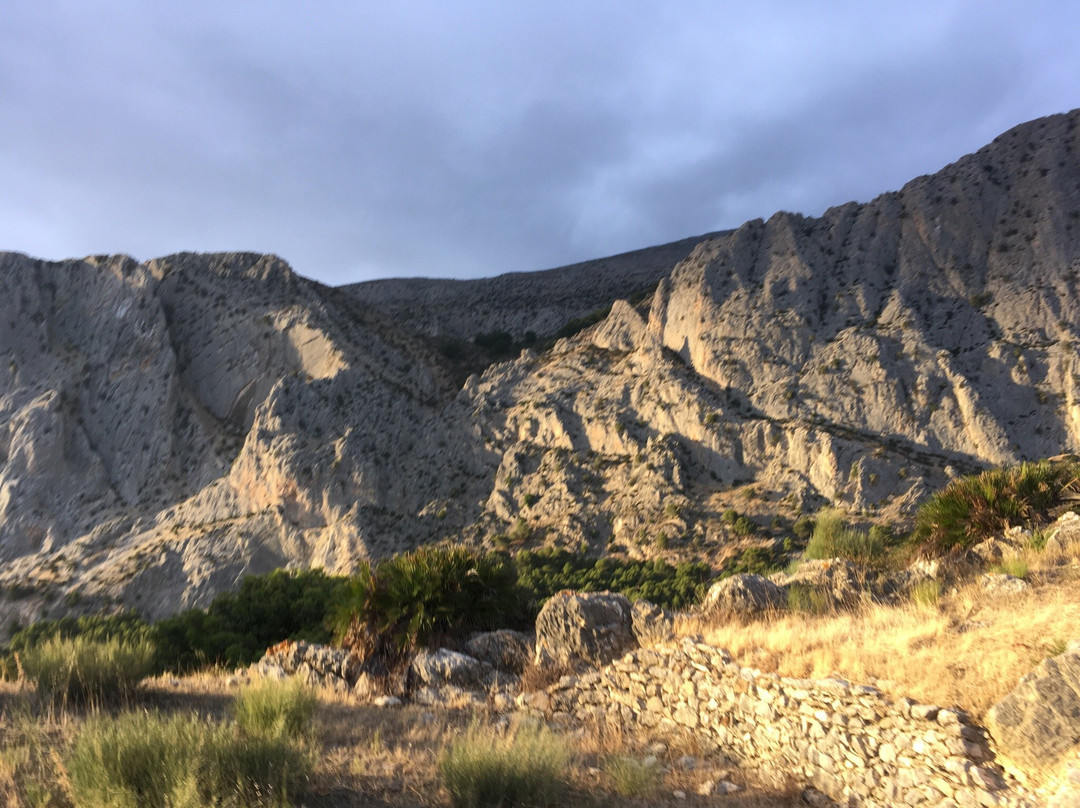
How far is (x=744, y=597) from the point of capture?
32.8ft

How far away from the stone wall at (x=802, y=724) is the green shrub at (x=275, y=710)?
336 cm

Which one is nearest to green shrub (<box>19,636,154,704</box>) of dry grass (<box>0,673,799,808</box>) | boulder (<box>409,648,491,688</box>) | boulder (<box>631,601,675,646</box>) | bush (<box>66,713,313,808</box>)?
dry grass (<box>0,673,799,808</box>)

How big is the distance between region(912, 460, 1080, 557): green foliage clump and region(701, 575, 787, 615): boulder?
11.6 ft

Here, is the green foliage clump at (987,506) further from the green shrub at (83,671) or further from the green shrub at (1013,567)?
the green shrub at (83,671)

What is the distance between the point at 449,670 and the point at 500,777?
465cm

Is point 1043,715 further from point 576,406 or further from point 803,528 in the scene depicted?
point 576,406

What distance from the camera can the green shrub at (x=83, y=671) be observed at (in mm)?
8797

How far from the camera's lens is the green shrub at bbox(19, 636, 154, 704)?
8797 millimetres

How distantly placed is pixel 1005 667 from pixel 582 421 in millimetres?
27367

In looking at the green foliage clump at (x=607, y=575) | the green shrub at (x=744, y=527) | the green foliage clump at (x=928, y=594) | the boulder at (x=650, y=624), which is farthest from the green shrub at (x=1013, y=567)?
the green shrub at (x=744, y=527)

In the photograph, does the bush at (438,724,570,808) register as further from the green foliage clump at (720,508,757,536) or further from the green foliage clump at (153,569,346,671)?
the green foliage clump at (720,508,757,536)

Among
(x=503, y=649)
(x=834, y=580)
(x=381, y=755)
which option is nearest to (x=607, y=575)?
(x=503, y=649)

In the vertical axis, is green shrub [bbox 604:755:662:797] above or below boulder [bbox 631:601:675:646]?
below

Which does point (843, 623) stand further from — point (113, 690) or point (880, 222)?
point (880, 222)
